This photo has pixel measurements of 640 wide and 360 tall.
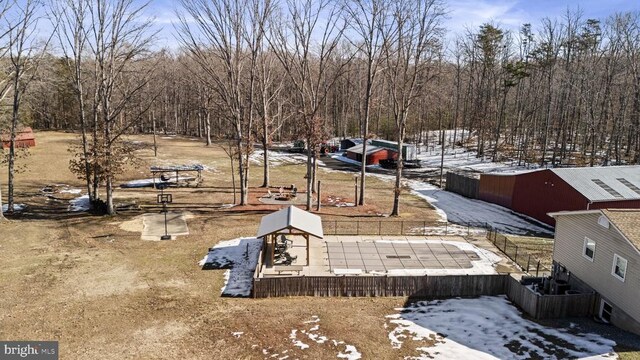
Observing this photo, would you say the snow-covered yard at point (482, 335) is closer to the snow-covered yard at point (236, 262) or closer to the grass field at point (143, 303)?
the grass field at point (143, 303)

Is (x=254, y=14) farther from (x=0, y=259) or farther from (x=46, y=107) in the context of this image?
(x=46, y=107)

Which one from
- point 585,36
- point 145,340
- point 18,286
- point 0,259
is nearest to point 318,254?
point 145,340

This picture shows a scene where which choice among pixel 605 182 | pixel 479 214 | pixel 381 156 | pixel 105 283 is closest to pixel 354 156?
pixel 381 156

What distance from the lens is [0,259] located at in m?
20.3

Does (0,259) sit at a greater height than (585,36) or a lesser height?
lesser

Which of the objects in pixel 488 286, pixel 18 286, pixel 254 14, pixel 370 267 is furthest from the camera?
pixel 254 14

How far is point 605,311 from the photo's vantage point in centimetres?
1731

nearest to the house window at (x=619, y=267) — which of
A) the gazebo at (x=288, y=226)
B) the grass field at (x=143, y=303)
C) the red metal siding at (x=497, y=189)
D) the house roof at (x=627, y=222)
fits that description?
the house roof at (x=627, y=222)

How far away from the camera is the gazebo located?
1977 centimetres

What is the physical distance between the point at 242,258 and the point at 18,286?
964cm

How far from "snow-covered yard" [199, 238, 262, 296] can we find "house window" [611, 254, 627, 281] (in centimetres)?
1488

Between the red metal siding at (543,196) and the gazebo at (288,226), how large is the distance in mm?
17324

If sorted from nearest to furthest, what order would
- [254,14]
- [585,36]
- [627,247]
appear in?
[627,247], [254,14], [585,36]

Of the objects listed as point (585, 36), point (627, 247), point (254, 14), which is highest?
point (585, 36)
